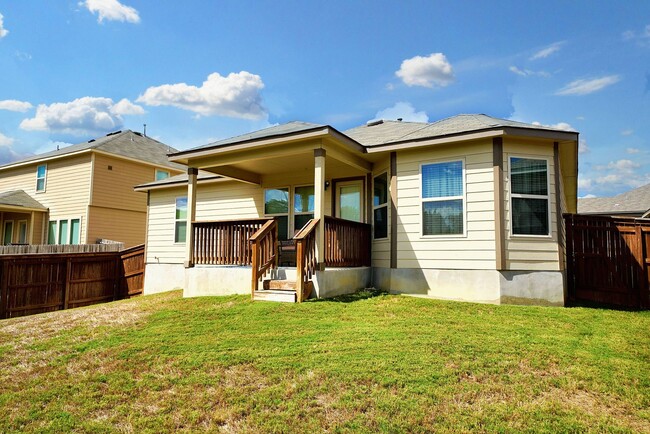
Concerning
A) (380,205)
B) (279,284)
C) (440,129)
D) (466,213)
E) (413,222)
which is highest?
(440,129)

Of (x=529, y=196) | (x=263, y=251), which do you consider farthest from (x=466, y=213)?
(x=263, y=251)

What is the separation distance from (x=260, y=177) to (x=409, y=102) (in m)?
7.37

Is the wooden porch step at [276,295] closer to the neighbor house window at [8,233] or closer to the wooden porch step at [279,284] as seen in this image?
the wooden porch step at [279,284]

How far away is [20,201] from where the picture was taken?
1875 centimetres

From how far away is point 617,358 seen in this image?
4.32 meters

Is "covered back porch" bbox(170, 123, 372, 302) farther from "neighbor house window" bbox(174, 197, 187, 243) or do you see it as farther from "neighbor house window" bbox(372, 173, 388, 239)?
"neighbor house window" bbox(174, 197, 187, 243)

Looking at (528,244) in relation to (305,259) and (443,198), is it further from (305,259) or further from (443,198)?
(305,259)

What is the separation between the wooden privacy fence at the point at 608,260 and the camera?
7.46 m

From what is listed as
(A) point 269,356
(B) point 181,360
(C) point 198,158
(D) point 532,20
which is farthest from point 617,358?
(D) point 532,20

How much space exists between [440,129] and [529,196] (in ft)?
7.62

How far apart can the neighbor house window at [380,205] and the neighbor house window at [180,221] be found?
22.7 feet

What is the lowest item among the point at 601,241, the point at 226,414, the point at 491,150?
the point at 226,414

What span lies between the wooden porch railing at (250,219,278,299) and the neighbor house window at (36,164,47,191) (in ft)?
57.6

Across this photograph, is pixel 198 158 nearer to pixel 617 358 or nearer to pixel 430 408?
pixel 430 408
